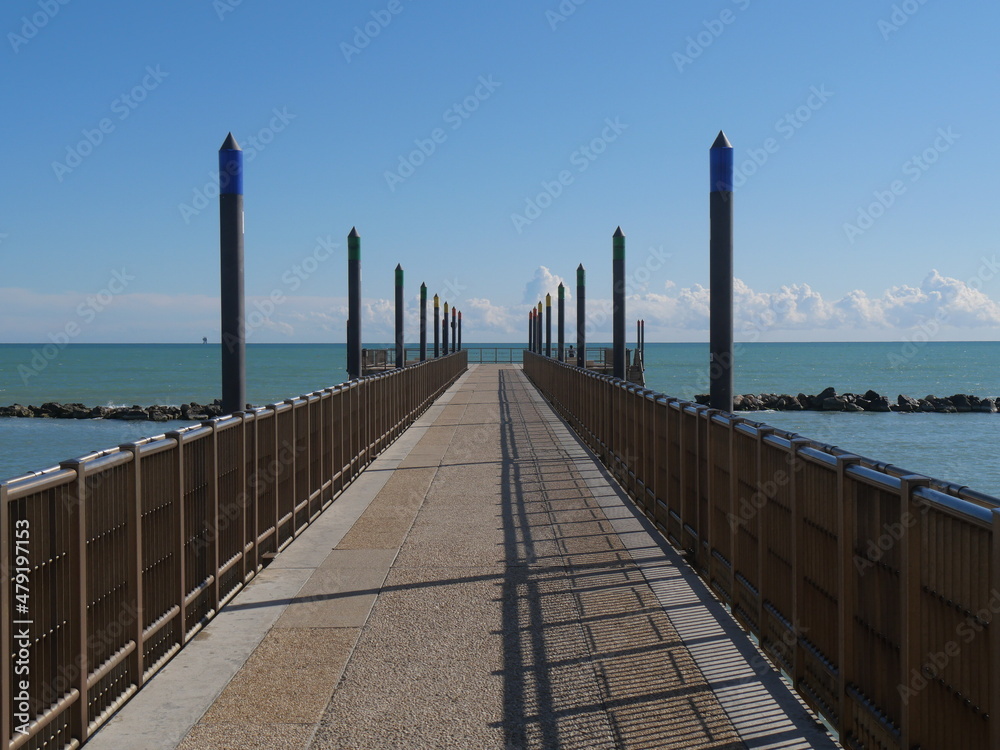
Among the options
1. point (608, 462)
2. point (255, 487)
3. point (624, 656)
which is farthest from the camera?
point (608, 462)

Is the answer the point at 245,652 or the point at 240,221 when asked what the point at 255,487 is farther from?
the point at 240,221

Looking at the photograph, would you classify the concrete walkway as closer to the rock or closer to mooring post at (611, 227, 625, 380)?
mooring post at (611, 227, 625, 380)

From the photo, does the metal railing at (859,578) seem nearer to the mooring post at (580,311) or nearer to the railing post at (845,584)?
the railing post at (845,584)

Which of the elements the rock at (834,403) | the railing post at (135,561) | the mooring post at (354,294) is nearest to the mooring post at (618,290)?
the mooring post at (354,294)

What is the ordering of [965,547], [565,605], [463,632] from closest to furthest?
[965,547] < [463,632] < [565,605]

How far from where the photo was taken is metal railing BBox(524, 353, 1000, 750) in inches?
138

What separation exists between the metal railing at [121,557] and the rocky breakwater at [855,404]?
5237 cm

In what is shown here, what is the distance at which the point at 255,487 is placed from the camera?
8.22 meters

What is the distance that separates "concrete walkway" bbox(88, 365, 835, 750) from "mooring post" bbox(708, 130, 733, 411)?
6.24ft

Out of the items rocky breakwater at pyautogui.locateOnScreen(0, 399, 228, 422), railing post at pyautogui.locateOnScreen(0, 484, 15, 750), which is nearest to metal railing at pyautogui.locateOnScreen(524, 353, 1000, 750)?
railing post at pyautogui.locateOnScreen(0, 484, 15, 750)

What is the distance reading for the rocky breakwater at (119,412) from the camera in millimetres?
53875

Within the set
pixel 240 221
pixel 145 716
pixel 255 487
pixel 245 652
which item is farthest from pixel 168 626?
pixel 240 221

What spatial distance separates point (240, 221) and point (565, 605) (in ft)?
18.6

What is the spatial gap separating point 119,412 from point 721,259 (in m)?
51.0
